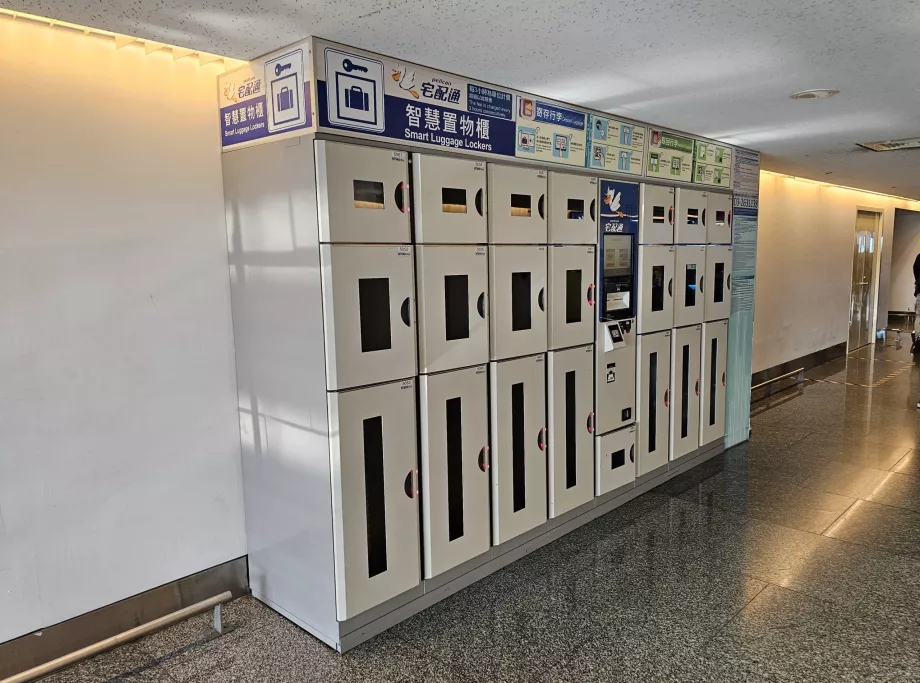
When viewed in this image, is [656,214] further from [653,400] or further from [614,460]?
[614,460]

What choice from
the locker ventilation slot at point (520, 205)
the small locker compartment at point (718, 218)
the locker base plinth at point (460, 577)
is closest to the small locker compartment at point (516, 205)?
the locker ventilation slot at point (520, 205)

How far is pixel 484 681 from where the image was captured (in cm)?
283

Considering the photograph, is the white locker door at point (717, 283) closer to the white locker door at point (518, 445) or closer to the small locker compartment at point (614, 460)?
the small locker compartment at point (614, 460)

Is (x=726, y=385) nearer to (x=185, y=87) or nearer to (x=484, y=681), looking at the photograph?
(x=484, y=681)

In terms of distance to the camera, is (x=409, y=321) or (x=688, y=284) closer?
(x=409, y=321)

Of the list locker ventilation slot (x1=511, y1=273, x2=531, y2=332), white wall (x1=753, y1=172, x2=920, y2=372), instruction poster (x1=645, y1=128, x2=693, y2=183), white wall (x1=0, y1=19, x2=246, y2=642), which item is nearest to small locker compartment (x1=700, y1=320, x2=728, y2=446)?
instruction poster (x1=645, y1=128, x2=693, y2=183)

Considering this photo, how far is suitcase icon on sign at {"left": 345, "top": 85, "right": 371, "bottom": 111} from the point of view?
114 inches

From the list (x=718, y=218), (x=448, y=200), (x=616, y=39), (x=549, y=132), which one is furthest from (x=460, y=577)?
(x=718, y=218)

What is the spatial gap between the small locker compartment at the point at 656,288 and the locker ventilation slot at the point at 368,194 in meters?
2.32

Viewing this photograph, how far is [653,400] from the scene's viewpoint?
4.98 m

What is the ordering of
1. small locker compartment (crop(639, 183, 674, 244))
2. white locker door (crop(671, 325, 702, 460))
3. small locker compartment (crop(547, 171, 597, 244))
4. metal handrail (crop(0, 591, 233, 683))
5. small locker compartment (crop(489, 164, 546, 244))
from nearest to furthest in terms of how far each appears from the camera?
metal handrail (crop(0, 591, 233, 683)) → small locker compartment (crop(489, 164, 546, 244)) → small locker compartment (crop(547, 171, 597, 244)) → small locker compartment (crop(639, 183, 674, 244)) → white locker door (crop(671, 325, 702, 460))

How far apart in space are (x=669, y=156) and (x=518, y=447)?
8.36ft

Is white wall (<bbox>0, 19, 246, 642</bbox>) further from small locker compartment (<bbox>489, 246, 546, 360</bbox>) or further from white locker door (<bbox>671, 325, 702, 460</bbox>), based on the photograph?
white locker door (<bbox>671, 325, 702, 460</bbox>)

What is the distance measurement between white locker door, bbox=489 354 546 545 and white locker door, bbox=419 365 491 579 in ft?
0.26
